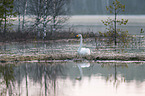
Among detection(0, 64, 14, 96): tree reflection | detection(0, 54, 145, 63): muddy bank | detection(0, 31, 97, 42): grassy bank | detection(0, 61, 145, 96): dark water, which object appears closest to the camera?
detection(0, 61, 145, 96): dark water

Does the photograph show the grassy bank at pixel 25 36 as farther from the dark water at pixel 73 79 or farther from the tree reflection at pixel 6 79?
the tree reflection at pixel 6 79

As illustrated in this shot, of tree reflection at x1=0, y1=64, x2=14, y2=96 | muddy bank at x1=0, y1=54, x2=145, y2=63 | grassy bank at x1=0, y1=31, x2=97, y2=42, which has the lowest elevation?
tree reflection at x1=0, y1=64, x2=14, y2=96

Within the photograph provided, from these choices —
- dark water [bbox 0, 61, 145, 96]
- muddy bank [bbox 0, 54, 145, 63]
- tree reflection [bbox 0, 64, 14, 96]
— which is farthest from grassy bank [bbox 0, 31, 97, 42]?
tree reflection [bbox 0, 64, 14, 96]

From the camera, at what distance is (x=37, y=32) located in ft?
131

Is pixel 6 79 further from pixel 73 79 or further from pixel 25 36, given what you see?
pixel 25 36

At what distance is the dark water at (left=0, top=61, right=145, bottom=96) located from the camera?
41.8 feet

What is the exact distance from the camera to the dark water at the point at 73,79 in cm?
1275

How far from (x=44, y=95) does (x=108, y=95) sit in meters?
2.27

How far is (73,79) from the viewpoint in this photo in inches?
596

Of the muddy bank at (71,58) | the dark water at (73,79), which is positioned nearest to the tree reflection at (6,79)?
the dark water at (73,79)

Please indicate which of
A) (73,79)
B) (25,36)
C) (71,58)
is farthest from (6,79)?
(25,36)

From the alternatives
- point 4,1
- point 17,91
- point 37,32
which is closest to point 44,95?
point 17,91

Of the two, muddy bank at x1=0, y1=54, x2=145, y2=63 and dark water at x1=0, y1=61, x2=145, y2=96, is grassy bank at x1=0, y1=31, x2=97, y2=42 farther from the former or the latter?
dark water at x1=0, y1=61, x2=145, y2=96

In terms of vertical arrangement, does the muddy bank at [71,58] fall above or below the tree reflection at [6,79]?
above
